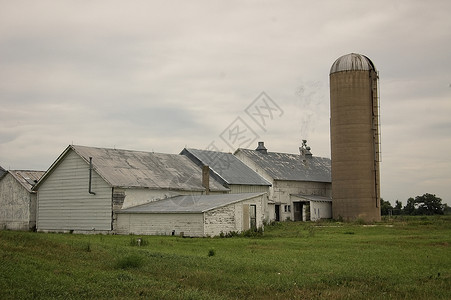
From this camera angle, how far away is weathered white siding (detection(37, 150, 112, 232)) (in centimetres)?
3853

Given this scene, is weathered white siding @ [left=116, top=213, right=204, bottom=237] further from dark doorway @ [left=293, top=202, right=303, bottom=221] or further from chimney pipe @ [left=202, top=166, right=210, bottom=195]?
dark doorway @ [left=293, top=202, right=303, bottom=221]

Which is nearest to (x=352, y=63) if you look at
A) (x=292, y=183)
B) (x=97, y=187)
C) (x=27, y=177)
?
(x=292, y=183)

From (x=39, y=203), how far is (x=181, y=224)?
553 inches

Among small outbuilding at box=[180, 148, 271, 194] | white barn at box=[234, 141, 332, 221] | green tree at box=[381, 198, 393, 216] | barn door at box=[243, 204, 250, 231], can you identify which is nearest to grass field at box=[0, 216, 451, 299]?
barn door at box=[243, 204, 250, 231]

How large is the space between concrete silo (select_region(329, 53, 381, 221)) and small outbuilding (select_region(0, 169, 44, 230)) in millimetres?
27963

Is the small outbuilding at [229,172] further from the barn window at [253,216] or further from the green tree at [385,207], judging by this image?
the green tree at [385,207]

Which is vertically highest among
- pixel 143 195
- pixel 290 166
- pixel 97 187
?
pixel 290 166

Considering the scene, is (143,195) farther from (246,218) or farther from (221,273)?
(221,273)

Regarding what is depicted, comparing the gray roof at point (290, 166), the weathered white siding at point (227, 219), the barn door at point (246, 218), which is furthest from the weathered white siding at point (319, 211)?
the barn door at point (246, 218)

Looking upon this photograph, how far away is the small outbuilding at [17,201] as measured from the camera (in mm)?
44344

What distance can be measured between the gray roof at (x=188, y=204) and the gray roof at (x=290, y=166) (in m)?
22.2

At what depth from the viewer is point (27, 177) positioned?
46.5m

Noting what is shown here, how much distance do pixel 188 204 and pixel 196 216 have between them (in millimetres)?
3471

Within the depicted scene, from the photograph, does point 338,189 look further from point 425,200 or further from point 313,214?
point 425,200
